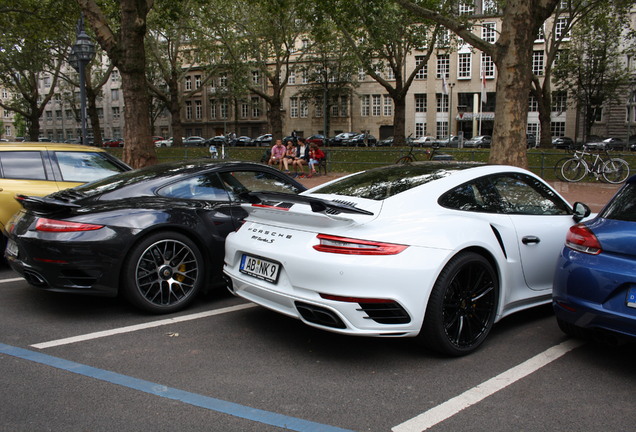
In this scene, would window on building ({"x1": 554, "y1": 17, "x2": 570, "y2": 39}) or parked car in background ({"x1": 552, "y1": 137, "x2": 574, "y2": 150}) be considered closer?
window on building ({"x1": 554, "y1": 17, "x2": 570, "y2": 39})

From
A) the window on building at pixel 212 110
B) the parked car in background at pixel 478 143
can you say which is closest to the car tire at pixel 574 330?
the parked car in background at pixel 478 143

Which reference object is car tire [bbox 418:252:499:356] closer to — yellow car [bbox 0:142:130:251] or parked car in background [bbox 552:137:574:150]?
yellow car [bbox 0:142:130:251]

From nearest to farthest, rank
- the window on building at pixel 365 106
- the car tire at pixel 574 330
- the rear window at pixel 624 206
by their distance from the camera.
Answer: the rear window at pixel 624 206 → the car tire at pixel 574 330 → the window on building at pixel 365 106

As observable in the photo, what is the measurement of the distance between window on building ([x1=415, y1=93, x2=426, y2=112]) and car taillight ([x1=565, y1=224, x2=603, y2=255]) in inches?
2319

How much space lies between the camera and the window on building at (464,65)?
57562 millimetres

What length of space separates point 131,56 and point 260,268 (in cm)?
1083

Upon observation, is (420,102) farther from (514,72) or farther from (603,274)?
(603,274)

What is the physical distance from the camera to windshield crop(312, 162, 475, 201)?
14.1ft

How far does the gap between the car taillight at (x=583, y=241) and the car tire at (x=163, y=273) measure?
323 cm

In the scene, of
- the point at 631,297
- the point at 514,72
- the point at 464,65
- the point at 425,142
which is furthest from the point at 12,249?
the point at 464,65

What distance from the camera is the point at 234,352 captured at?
13.3 ft

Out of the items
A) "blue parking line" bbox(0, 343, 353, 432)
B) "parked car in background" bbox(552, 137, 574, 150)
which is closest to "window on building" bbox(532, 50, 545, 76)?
"parked car in background" bbox(552, 137, 574, 150)

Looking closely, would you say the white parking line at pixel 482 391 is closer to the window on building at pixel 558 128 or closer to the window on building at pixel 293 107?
the window on building at pixel 558 128

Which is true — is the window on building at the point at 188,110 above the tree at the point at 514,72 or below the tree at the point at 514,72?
above
